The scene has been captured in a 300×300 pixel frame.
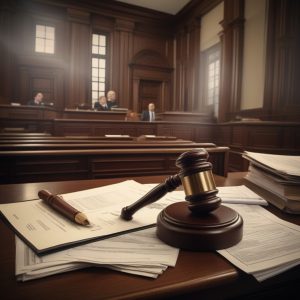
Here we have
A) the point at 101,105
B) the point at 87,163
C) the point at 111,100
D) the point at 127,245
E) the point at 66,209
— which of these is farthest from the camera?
the point at 111,100

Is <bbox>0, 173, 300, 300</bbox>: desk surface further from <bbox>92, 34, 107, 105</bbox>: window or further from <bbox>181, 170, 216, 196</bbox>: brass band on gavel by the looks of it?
<bbox>92, 34, 107, 105</bbox>: window

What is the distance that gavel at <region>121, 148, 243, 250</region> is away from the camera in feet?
1.60

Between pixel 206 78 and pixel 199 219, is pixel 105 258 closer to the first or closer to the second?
pixel 199 219

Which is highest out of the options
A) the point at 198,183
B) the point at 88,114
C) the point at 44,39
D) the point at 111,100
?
the point at 44,39

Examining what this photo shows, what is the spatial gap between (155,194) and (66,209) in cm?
21

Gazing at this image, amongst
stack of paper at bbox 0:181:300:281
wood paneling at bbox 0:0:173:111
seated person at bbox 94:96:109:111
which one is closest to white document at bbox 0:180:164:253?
stack of paper at bbox 0:181:300:281

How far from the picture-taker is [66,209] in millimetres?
613

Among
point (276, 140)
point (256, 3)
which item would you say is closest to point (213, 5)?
point (256, 3)

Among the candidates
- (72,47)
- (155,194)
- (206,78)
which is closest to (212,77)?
(206,78)

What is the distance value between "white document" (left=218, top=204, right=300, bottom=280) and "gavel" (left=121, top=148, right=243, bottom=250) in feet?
0.09

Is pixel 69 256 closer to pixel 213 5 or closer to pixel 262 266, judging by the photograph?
pixel 262 266

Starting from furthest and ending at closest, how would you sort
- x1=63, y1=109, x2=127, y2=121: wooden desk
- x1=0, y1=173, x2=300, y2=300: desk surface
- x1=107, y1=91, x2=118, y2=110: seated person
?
1. x1=107, y1=91, x2=118, y2=110: seated person
2. x1=63, y1=109, x2=127, y2=121: wooden desk
3. x1=0, y1=173, x2=300, y2=300: desk surface

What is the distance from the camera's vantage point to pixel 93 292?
1.22 feet

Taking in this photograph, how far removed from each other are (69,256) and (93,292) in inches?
4.0
